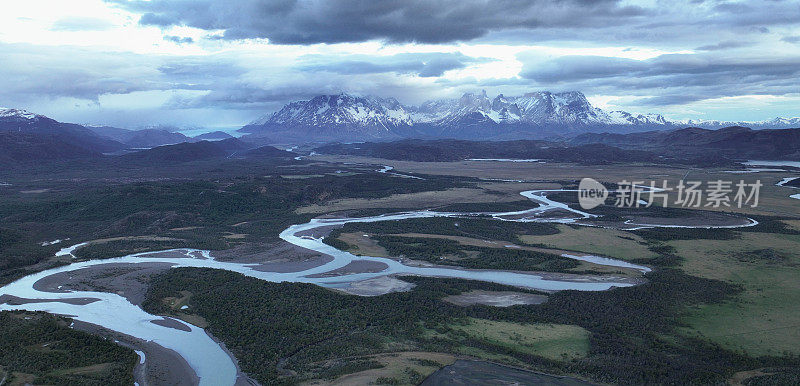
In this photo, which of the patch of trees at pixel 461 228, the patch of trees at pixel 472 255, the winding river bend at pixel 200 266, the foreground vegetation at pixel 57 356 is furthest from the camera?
the patch of trees at pixel 461 228

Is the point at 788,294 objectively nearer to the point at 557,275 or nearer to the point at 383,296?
the point at 557,275

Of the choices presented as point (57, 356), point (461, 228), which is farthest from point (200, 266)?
point (461, 228)

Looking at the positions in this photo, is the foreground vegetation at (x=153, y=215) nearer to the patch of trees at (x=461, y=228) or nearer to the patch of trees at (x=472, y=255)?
the patch of trees at (x=461, y=228)

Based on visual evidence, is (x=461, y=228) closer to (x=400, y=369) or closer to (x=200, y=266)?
(x=200, y=266)

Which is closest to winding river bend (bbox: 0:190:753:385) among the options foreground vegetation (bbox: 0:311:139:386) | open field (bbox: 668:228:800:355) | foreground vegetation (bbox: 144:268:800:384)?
foreground vegetation (bbox: 144:268:800:384)

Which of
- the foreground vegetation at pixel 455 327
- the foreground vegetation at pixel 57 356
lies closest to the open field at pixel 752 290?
the foreground vegetation at pixel 455 327

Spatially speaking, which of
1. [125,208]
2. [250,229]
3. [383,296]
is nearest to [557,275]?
[383,296]

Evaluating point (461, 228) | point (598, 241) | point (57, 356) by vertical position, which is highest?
point (598, 241)

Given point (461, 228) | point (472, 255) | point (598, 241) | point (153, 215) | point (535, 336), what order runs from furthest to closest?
point (153, 215) → point (461, 228) → point (598, 241) → point (472, 255) → point (535, 336)

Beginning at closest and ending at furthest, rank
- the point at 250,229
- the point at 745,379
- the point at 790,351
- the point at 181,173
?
the point at 745,379
the point at 790,351
the point at 250,229
the point at 181,173
